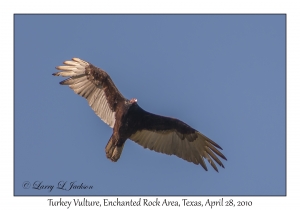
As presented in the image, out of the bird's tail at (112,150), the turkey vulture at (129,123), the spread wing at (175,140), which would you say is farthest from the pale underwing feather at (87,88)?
the spread wing at (175,140)

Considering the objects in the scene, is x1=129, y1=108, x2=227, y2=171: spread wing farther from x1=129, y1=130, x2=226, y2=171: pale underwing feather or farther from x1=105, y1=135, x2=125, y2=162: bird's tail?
x1=105, y1=135, x2=125, y2=162: bird's tail

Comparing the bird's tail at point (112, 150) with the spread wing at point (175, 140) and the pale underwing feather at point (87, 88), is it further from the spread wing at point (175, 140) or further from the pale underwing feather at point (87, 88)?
the spread wing at point (175, 140)

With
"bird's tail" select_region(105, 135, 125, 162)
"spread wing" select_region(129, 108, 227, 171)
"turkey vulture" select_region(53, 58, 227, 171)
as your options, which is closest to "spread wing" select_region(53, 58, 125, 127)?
"turkey vulture" select_region(53, 58, 227, 171)

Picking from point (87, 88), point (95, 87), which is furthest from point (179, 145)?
point (87, 88)

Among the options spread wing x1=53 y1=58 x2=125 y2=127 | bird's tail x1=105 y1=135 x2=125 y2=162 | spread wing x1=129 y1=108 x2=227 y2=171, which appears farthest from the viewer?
spread wing x1=129 y1=108 x2=227 y2=171

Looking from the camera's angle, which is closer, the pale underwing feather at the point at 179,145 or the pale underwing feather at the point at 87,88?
the pale underwing feather at the point at 87,88

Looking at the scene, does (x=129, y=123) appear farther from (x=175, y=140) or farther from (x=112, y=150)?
(x=175, y=140)

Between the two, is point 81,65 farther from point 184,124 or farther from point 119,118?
point 184,124
